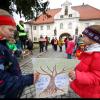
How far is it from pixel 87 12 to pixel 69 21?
5622 mm

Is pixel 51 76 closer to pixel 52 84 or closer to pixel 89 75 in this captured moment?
pixel 52 84

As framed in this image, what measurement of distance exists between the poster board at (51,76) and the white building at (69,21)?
6361cm

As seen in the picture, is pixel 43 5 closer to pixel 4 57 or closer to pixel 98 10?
pixel 4 57

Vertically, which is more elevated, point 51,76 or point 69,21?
point 69,21

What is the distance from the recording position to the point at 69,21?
68688 mm

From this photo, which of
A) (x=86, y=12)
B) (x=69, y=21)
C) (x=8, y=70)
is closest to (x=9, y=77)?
(x=8, y=70)

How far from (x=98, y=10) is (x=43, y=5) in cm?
5303

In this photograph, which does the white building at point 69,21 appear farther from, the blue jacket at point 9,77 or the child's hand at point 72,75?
the blue jacket at point 9,77

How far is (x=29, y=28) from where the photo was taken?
7369 cm

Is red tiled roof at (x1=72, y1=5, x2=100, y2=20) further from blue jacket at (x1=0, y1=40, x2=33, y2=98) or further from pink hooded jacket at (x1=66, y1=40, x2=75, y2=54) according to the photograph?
blue jacket at (x1=0, y1=40, x2=33, y2=98)

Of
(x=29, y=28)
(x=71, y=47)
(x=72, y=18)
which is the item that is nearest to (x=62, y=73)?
(x=71, y=47)

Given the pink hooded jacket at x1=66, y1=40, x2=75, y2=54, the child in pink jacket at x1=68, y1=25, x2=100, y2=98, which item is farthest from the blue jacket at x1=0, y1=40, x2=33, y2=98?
the pink hooded jacket at x1=66, y1=40, x2=75, y2=54

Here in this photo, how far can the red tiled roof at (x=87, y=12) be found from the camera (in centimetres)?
6788

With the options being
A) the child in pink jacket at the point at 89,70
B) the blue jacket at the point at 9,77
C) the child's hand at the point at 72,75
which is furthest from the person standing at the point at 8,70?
the child in pink jacket at the point at 89,70
